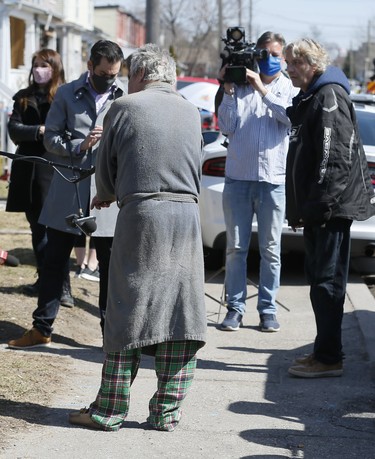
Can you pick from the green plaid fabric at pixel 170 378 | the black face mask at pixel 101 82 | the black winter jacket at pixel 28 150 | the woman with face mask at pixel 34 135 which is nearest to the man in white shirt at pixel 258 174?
the black face mask at pixel 101 82

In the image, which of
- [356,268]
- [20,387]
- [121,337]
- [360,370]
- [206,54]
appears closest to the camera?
[121,337]

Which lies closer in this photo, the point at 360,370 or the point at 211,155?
the point at 360,370

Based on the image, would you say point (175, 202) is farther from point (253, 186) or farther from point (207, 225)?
point (207, 225)

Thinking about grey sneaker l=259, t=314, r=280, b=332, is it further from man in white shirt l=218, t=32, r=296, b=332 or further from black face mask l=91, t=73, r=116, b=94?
black face mask l=91, t=73, r=116, b=94

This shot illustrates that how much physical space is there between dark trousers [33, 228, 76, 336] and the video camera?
1.67 metres

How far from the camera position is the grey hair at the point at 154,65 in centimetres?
493

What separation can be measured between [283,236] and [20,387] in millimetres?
4171

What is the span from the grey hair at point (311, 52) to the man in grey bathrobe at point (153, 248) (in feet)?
4.45

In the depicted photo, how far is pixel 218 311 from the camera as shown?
821 cm

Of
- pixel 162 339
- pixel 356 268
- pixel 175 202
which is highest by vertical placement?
pixel 175 202

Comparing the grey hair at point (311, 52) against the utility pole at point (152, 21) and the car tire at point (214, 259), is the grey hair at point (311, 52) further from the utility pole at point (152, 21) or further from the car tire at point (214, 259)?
the utility pole at point (152, 21)

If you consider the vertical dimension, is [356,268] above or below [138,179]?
below

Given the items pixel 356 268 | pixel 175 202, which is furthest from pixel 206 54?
pixel 175 202

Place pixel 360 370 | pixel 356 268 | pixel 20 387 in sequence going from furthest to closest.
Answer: pixel 356 268, pixel 360 370, pixel 20 387
